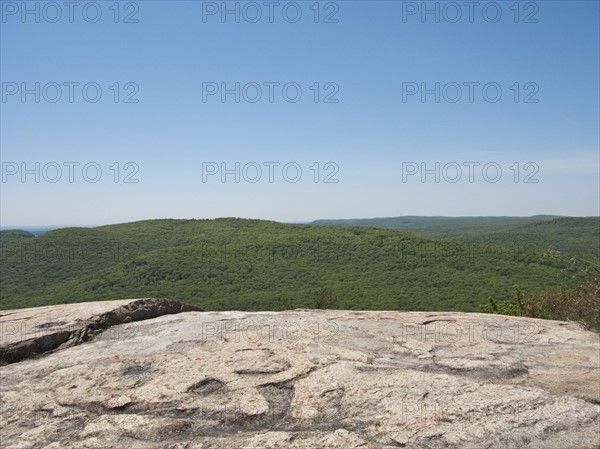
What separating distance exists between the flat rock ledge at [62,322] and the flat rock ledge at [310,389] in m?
0.30

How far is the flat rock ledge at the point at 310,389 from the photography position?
4234 millimetres

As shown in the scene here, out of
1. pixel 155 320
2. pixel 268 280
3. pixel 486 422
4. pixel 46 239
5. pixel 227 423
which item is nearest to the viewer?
pixel 486 422

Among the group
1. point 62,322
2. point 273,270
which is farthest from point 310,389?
point 273,270

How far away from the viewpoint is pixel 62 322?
754 cm

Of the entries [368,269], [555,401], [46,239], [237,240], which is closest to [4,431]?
[555,401]

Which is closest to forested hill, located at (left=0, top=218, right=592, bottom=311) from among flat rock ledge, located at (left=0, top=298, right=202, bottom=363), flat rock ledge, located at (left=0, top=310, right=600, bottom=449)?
flat rock ledge, located at (left=0, top=298, right=202, bottom=363)

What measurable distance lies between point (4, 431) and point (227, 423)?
7.52 ft

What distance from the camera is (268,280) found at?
69500mm

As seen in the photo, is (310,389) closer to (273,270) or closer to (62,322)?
(62,322)

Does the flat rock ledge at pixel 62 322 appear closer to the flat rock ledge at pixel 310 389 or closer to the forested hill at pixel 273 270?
the flat rock ledge at pixel 310 389

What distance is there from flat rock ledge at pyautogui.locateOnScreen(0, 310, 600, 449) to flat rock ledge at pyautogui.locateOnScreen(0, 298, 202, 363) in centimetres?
30

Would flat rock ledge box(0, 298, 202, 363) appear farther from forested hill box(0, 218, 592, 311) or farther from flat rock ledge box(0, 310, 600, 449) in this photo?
forested hill box(0, 218, 592, 311)

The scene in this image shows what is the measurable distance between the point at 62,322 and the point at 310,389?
4.75m

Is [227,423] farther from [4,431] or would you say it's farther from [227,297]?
[227,297]
